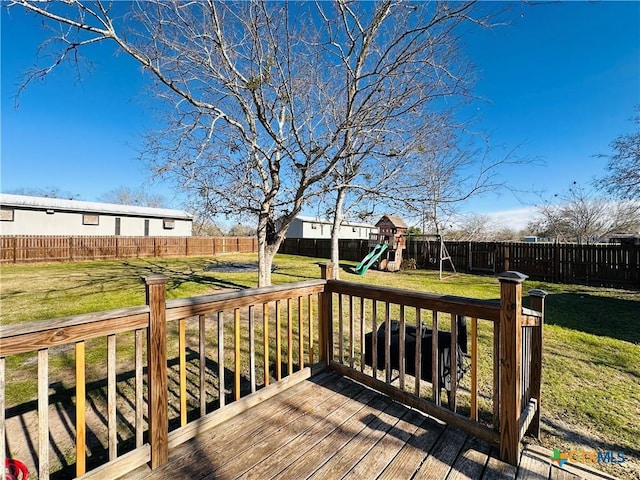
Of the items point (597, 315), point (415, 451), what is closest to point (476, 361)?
point (415, 451)

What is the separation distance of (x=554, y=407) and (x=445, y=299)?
1.79 m

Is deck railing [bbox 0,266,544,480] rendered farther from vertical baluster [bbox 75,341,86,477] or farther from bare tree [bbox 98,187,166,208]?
bare tree [bbox 98,187,166,208]

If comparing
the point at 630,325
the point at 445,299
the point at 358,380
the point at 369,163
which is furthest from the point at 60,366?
the point at 630,325

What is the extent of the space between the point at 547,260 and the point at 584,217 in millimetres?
11731

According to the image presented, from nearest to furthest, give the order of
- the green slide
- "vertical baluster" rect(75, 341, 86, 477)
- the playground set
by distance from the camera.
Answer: "vertical baluster" rect(75, 341, 86, 477) → the green slide → the playground set

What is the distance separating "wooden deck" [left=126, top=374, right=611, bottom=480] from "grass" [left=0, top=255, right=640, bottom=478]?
2.56 feet

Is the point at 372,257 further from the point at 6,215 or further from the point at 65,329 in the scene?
the point at 6,215

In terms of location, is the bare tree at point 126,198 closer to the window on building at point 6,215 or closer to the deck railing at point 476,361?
the window on building at point 6,215

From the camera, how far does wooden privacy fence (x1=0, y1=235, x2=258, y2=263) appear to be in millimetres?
13517

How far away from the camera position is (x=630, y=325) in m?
5.15

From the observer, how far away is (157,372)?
174 centimetres

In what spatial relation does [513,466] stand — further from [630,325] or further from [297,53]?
[297,53]

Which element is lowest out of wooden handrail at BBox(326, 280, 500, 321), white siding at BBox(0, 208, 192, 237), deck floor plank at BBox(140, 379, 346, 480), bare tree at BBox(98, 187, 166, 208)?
deck floor plank at BBox(140, 379, 346, 480)

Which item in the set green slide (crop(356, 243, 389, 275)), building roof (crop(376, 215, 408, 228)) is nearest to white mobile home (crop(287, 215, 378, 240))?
building roof (crop(376, 215, 408, 228))
